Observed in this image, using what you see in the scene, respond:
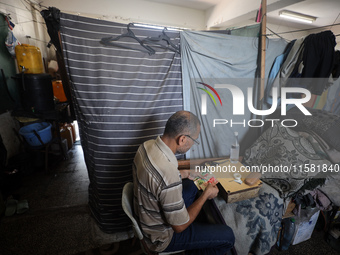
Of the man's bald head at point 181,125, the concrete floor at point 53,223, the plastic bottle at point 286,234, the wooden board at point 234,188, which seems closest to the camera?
the man's bald head at point 181,125

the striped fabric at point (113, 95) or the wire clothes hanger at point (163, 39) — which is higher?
the wire clothes hanger at point (163, 39)

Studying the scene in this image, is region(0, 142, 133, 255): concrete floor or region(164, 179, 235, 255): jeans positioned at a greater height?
region(164, 179, 235, 255): jeans

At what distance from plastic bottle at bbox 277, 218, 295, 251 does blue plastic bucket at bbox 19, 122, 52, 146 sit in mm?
3317

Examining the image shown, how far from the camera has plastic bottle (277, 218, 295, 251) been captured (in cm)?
166

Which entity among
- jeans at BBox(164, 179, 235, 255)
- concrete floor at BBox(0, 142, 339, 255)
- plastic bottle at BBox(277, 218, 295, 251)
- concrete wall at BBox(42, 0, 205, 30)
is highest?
concrete wall at BBox(42, 0, 205, 30)

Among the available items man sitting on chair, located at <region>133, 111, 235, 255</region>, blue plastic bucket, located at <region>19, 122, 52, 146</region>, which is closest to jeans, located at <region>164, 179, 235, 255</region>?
man sitting on chair, located at <region>133, 111, 235, 255</region>

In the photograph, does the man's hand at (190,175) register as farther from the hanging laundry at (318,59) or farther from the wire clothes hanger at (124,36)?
the hanging laundry at (318,59)

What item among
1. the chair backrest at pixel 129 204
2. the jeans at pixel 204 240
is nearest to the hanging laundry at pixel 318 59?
the jeans at pixel 204 240

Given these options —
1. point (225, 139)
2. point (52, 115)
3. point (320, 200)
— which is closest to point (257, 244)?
point (320, 200)

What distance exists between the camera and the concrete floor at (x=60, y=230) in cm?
175

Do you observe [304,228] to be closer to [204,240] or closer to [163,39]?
[204,240]

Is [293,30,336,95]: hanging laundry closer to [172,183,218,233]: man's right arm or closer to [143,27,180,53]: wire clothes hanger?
[143,27,180,53]: wire clothes hanger

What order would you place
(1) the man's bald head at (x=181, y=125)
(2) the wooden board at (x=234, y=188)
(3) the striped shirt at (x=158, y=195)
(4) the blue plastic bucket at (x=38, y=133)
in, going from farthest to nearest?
(4) the blue plastic bucket at (x=38, y=133) → (2) the wooden board at (x=234, y=188) → (1) the man's bald head at (x=181, y=125) → (3) the striped shirt at (x=158, y=195)

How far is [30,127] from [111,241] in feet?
7.26
